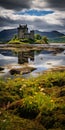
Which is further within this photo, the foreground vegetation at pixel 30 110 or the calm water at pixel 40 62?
the calm water at pixel 40 62

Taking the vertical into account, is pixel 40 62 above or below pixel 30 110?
below

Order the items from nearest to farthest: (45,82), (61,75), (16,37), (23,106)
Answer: (23,106) < (45,82) < (61,75) < (16,37)

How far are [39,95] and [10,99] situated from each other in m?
1.52

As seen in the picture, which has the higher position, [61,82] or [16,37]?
[61,82]

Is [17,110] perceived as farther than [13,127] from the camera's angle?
Yes

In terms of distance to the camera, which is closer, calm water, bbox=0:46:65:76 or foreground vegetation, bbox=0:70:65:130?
foreground vegetation, bbox=0:70:65:130

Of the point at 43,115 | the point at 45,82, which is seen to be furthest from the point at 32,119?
the point at 45,82

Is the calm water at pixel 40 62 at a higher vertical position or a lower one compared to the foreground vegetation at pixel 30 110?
lower

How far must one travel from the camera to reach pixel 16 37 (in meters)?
191

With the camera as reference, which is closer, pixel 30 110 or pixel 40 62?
pixel 30 110

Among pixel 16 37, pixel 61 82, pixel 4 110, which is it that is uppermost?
pixel 4 110

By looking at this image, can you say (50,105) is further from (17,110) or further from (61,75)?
(61,75)

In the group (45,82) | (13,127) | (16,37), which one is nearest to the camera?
(13,127)

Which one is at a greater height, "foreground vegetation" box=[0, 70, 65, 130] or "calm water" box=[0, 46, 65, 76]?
"foreground vegetation" box=[0, 70, 65, 130]
